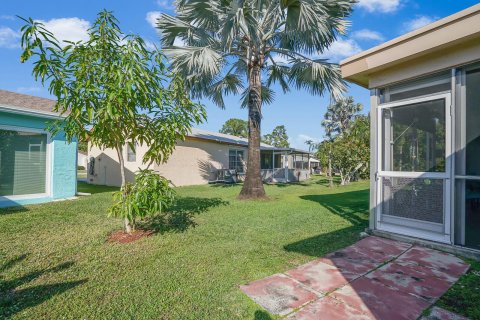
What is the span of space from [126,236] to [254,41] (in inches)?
246

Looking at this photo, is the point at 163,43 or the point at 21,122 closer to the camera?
the point at 21,122

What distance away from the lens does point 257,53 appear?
8.78 metres

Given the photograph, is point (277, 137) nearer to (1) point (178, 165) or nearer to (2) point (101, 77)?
(1) point (178, 165)

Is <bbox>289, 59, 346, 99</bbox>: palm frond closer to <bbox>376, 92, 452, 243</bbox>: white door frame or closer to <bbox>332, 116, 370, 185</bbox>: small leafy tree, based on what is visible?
<bbox>376, 92, 452, 243</bbox>: white door frame

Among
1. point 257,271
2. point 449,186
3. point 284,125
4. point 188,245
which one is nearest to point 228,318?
point 257,271

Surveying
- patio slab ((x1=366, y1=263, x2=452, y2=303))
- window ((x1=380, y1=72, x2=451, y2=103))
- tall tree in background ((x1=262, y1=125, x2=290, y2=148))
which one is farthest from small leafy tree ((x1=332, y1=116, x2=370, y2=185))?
tall tree in background ((x1=262, y1=125, x2=290, y2=148))

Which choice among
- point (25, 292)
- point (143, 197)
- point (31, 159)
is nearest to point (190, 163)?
point (31, 159)

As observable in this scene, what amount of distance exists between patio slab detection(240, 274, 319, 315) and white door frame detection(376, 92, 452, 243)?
261 centimetres

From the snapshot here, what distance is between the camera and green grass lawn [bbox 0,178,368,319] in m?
2.35

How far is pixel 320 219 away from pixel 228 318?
4306mm

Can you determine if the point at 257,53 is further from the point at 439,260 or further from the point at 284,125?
the point at 284,125

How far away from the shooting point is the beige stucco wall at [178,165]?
1344 centimetres

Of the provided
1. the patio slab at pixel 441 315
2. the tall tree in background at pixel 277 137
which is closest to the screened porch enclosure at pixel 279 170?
the patio slab at pixel 441 315

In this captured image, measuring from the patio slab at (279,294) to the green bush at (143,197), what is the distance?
6.96 feet
